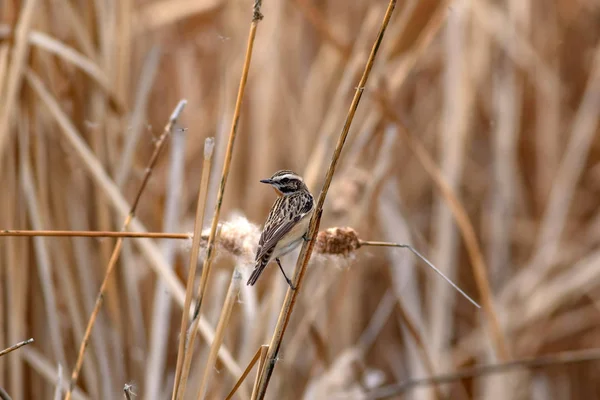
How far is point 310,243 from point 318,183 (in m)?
0.97

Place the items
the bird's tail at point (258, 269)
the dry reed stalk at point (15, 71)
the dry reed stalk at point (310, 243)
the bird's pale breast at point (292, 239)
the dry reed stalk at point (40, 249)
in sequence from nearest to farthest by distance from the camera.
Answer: the dry reed stalk at point (310, 243), the bird's tail at point (258, 269), the bird's pale breast at point (292, 239), the dry reed stalk at point (15, 71), the dry reed stalk at point (40, 249)

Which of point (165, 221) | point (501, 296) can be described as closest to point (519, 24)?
point (501, 296)

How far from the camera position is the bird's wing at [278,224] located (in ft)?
3.53

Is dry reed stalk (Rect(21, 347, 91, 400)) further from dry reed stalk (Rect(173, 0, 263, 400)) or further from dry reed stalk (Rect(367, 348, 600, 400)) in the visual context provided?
dry reed stalk (Rect(173, 0, 263, 400))

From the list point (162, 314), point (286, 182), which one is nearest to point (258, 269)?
point (286, 182)

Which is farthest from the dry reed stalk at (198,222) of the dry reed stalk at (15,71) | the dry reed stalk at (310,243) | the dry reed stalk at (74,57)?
the dry reed stalk at (74,57)

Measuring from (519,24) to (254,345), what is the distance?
1665 millimetres

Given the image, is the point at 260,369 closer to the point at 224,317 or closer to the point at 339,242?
the point at 224,317

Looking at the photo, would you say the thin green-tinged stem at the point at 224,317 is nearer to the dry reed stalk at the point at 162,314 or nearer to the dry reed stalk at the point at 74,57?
the dry reed stalk at the point at 162,314

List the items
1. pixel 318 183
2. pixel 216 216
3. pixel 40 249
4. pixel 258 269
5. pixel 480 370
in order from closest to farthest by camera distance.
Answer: pixel 216 216 → pixel 258 269 → pixel 40 249 → pixel 480 370 → pixel 318 183

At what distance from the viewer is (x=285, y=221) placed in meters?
1.13

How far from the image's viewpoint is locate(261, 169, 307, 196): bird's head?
1189mm

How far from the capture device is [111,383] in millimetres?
1740

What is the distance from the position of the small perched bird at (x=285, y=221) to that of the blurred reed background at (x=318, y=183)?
55 millimetres
